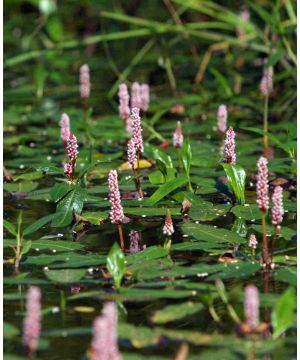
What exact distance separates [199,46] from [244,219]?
502 centimetres

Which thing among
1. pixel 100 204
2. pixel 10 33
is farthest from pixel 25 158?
pixel 10 33

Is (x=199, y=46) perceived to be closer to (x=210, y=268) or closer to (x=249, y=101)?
(x=249, y=101)

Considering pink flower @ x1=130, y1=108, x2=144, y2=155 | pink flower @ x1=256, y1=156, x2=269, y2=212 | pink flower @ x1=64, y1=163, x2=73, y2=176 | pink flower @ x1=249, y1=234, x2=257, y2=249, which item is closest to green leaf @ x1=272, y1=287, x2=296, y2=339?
pink flower @ x1=256, y1=156, x2=269, y2=212

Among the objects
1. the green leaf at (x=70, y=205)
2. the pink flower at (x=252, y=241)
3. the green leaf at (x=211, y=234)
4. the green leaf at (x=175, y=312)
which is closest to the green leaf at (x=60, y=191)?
the green leaf at (x=70, y=205)

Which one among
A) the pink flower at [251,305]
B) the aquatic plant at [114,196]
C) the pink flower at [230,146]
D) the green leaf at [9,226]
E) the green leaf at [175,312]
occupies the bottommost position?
the green leaf at [175,312]

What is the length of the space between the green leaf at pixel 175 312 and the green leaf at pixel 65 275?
0.39m

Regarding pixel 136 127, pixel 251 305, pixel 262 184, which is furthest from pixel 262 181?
pixel 136 127

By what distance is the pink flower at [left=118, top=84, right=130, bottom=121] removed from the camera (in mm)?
4695

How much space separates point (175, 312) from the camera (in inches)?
116

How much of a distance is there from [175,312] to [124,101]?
6.82 ft

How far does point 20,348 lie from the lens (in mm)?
2730

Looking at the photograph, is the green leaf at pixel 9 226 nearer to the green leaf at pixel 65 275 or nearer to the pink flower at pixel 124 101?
the green leaf at pixel 65 275

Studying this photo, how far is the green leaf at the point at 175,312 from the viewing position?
2.89 m

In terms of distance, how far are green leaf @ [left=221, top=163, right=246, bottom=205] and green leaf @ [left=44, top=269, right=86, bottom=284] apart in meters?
0.81
